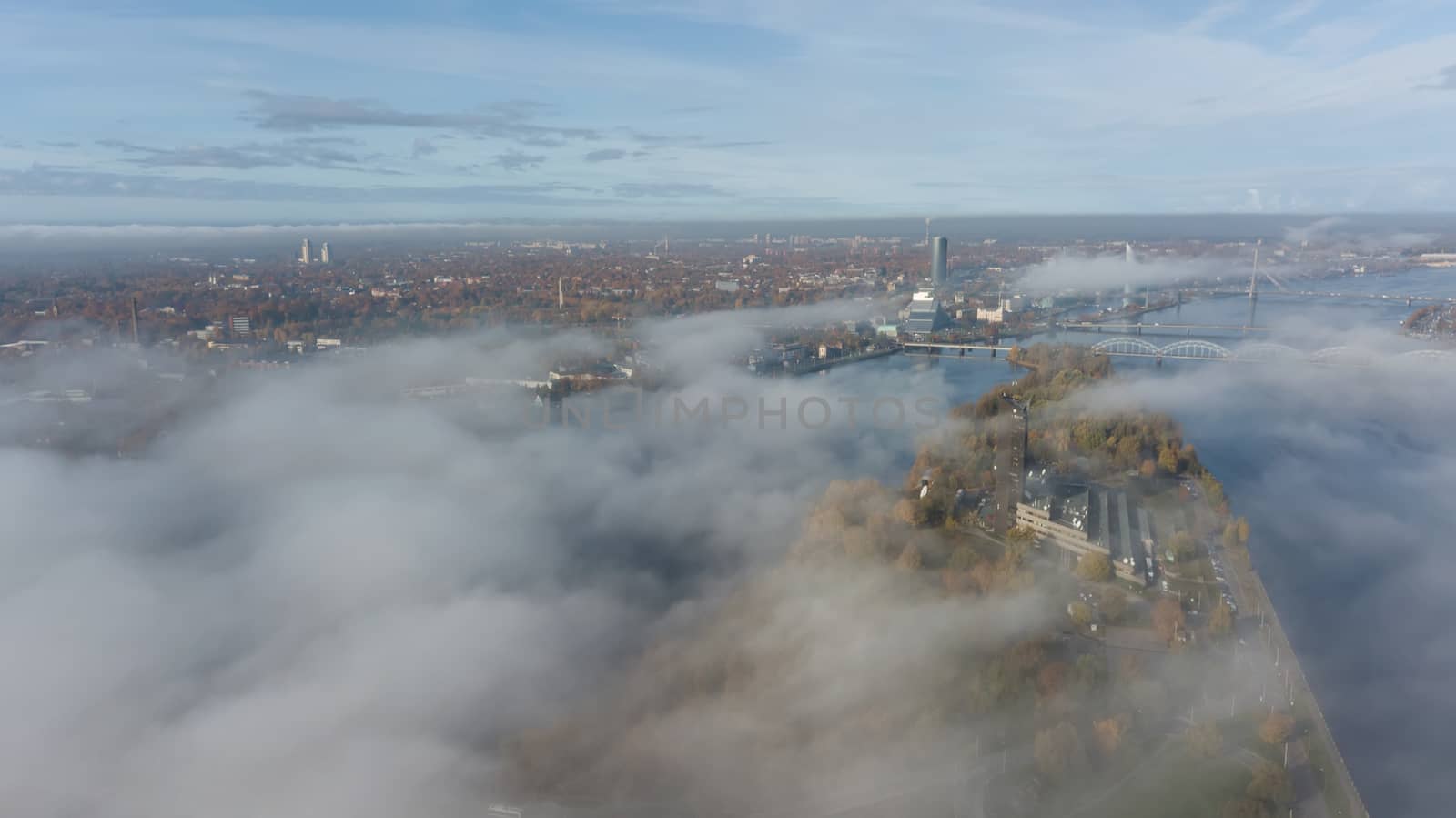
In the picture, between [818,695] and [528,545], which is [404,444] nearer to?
[528,545]

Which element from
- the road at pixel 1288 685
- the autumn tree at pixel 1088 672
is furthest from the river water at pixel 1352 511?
the autumn tree at pixel 1088 672

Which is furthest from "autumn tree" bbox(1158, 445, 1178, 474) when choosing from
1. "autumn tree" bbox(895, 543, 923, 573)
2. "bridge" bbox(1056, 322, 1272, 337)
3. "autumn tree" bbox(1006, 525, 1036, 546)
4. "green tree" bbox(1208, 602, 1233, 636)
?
"bridge" bbox(1056, 322, 1272, 337)

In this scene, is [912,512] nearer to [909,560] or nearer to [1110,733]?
[909,560]

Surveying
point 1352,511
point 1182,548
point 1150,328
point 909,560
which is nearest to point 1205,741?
point 909,560

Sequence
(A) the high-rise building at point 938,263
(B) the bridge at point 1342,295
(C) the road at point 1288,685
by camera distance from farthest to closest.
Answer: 1. (A) the high-rise building at point 938,263
2. (B) the bridge at point 1342,295
3. (C) the road at point 1288,685

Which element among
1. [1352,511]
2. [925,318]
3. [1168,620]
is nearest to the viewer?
[1168,620]

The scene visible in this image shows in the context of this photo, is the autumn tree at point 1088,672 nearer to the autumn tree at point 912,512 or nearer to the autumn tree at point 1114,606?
the autumn tree at point 1114,606

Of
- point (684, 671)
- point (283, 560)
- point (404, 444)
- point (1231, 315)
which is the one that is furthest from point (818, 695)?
point (1231, 315)
